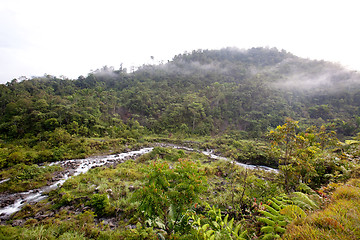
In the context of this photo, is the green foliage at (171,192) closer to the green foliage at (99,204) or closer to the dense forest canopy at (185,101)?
the green foliage at (99,204)

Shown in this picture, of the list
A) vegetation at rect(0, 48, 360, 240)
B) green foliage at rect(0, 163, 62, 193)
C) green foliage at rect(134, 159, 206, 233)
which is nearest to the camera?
green foliage at rect(134, 159, 206, 233)

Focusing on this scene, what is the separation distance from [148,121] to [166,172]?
35.3m

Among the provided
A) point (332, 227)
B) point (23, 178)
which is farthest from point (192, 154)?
point (332, 227)

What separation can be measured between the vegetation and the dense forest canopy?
0.98 ft

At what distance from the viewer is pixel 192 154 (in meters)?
20.5

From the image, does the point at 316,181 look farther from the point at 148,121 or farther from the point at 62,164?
the point at 148,121

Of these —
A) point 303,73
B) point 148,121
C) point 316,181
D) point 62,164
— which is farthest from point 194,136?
point 303,73

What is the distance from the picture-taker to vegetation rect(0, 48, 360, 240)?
3.07 metres

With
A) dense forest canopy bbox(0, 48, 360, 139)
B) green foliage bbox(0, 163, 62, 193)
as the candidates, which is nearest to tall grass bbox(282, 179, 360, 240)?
green foliage bbox(0, 163, 62, 193)

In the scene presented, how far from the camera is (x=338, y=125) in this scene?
31031 mm

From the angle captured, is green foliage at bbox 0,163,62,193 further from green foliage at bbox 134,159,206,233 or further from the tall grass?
the tall grass

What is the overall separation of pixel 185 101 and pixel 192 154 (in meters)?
23.0

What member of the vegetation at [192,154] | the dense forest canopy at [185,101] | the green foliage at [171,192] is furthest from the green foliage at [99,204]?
the dense forest canopy at [185,101]

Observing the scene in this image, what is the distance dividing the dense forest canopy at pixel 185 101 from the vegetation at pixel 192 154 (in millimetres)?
299
